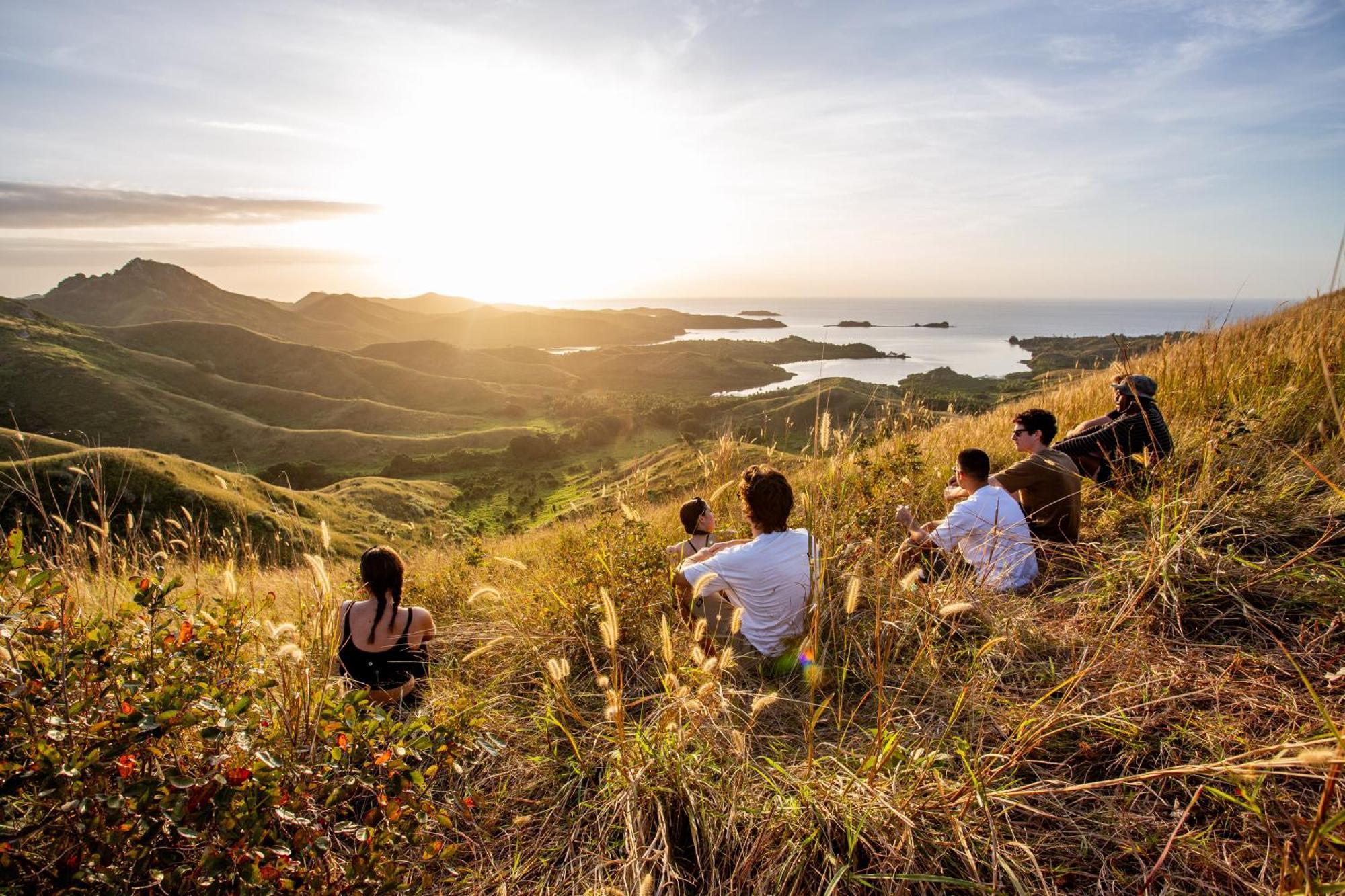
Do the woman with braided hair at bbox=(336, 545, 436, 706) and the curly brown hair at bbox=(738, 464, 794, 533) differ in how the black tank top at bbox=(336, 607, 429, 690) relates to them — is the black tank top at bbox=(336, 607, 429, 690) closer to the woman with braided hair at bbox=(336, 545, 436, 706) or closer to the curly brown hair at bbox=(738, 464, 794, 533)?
the woman with braided hair at bbox=(336, 545, 436, 706)

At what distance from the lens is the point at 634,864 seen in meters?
2.18

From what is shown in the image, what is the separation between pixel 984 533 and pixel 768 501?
171 cm

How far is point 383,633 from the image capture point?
423cm

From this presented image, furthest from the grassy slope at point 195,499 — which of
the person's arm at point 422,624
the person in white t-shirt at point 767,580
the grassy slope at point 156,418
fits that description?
the grassy slope at point 156,418

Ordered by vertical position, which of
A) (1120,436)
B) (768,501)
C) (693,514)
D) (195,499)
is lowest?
(195,499)

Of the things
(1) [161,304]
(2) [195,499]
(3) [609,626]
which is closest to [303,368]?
(2) [195,499]

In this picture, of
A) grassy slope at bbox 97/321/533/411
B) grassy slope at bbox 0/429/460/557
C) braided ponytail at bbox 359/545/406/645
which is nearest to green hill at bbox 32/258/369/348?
grassy slope at bbox 97/321/533/411

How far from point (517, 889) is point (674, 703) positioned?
37.9 inches

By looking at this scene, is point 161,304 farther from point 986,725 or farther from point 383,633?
point 986,725

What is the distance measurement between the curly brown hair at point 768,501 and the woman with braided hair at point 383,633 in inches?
97.7

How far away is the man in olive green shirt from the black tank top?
4525 millimetres

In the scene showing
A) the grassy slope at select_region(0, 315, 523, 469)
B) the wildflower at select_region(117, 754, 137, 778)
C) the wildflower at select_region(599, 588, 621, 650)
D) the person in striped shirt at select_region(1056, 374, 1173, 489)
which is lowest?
the grassy slope at select_region(0, 315, 523, 469)

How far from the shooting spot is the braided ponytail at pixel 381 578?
424 cm

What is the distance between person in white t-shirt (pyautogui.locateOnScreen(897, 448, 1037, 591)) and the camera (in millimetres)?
3758
